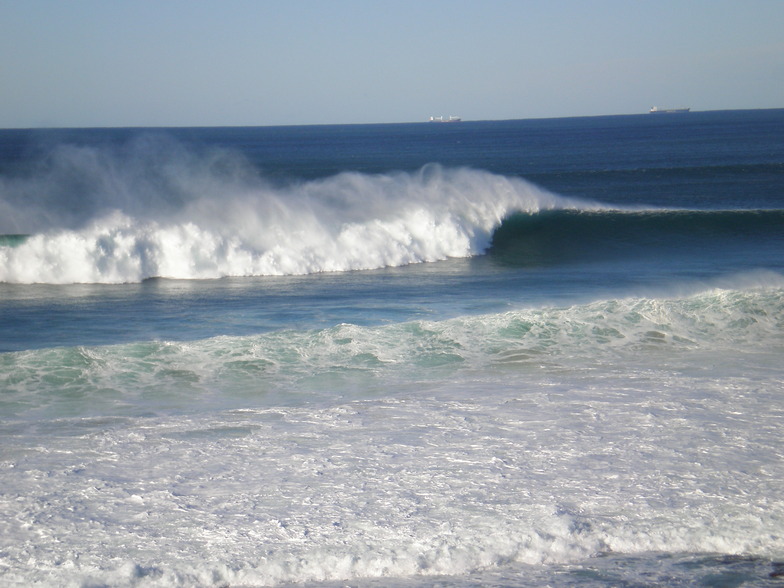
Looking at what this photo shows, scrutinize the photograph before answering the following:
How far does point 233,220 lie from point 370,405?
9339 millimetres

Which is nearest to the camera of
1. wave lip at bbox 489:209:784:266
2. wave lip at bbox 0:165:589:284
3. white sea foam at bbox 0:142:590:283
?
wave lip at bbox 0:165:589:284

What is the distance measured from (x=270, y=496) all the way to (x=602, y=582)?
5.93 feet

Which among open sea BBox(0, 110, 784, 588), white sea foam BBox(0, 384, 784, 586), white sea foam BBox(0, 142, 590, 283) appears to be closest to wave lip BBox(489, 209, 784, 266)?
open sea BBox(0, 110, 784, 588)

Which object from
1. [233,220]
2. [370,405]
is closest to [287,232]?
[233,220]

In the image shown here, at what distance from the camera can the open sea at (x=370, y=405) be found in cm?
375

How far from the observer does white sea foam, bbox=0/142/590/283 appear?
42.5ft

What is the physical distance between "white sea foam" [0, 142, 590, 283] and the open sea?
0.07 m

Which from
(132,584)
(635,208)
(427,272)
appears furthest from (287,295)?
(635,208)

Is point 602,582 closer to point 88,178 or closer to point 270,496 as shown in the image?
point 270,496

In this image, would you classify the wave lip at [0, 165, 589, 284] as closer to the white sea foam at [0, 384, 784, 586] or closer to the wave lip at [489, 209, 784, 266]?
the wave lip at [489, 209, 784, 266]

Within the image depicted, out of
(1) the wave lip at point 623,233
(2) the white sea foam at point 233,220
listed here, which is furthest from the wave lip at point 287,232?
(1) the wave lip at point 623,233

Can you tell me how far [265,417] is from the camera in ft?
19.1

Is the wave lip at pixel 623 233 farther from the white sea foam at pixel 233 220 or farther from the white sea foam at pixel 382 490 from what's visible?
the white sea foam at pixel 382 490

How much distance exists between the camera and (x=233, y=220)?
1473cm
